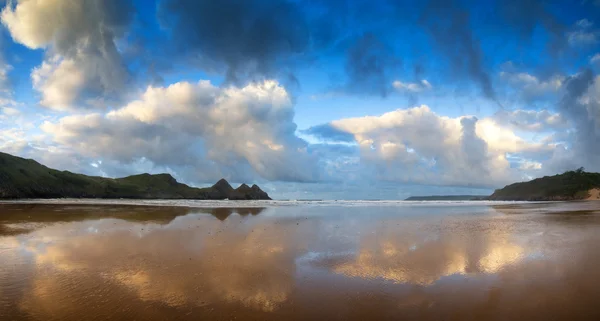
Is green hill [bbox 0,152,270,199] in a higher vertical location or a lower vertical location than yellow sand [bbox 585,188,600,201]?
higher

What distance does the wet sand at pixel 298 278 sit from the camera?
7.01 metres

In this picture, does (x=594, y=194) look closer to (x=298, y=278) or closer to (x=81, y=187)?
(x=298, y=278)

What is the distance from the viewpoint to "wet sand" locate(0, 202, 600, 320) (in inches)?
276

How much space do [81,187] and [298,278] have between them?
11808cm

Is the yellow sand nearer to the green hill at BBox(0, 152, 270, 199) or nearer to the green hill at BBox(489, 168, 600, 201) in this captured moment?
the green hill at BBox(489, 168, 600, 201)

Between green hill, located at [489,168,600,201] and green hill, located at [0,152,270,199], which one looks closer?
green hill, located at [0,152,270,199]

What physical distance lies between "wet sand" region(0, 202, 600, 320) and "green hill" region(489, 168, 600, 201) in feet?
Result: 476

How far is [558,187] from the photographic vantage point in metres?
134

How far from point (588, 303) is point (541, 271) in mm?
3042

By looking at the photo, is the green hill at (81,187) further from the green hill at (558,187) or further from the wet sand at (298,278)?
the green hill at (558,187)

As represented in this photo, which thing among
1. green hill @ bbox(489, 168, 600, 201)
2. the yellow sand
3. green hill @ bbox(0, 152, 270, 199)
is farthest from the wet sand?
green hill @ bbox(489, 168, 600, 201)

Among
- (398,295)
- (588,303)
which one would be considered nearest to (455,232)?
(588,303)

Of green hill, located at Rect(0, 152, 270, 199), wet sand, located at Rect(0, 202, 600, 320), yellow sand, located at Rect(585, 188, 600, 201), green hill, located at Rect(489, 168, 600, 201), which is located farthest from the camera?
green hill, located at Rect(489, 168, 600, 201)

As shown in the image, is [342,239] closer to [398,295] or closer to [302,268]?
[302,268]
